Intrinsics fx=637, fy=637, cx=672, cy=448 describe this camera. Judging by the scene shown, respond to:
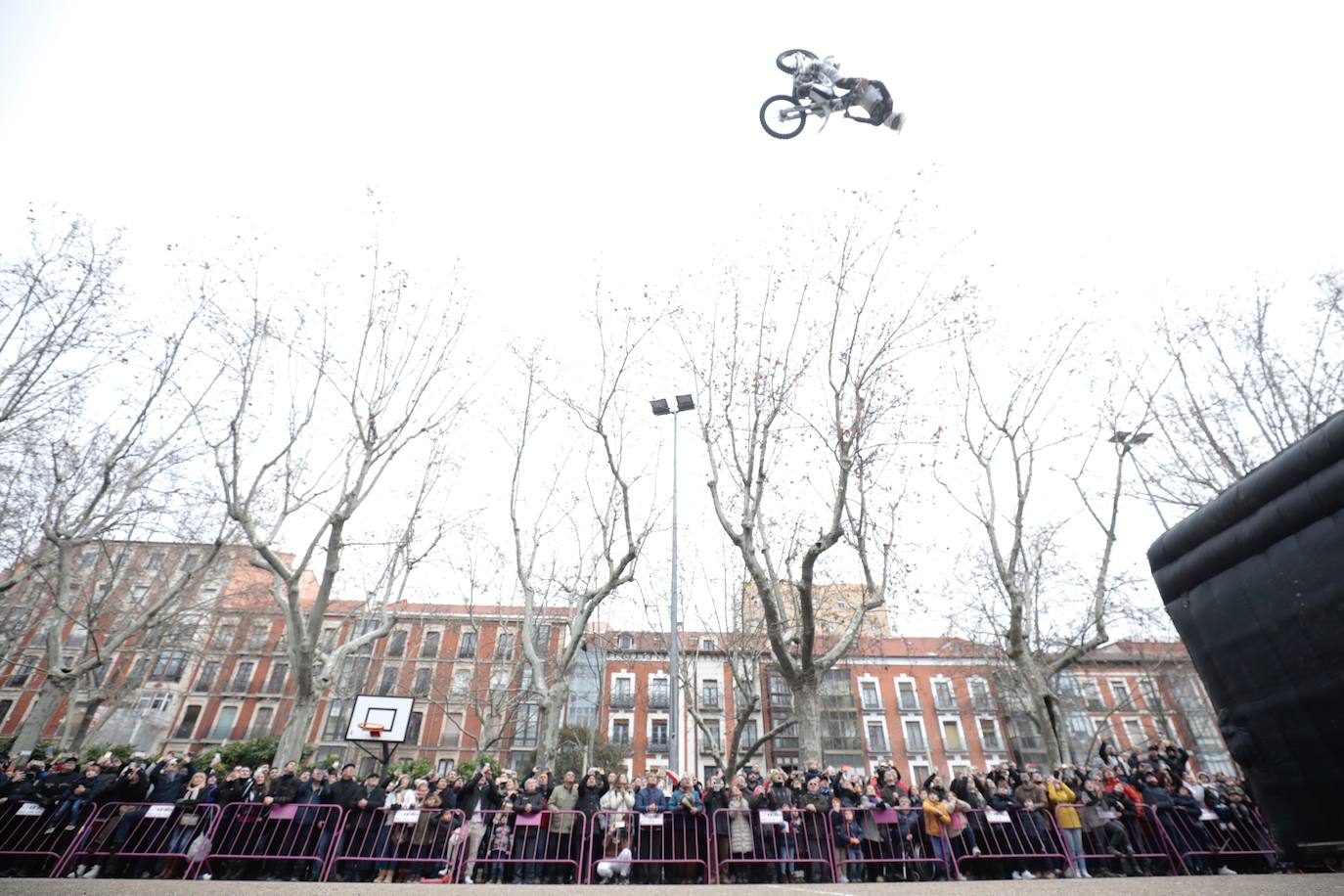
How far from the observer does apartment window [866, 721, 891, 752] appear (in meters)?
38.1

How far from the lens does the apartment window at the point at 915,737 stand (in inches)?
1501

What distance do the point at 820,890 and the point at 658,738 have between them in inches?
1359

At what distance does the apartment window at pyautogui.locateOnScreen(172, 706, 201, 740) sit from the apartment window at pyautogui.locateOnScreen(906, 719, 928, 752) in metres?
42.3

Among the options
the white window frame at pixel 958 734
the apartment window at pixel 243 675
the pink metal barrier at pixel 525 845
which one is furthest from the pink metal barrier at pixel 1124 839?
the apartment window at pixel 243 675

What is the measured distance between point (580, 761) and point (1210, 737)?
116 feet

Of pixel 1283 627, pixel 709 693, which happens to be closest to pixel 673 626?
pixel 1283 627

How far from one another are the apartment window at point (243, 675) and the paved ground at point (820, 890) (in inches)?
1548

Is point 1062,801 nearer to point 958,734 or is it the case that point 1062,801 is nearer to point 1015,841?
point 1015,841

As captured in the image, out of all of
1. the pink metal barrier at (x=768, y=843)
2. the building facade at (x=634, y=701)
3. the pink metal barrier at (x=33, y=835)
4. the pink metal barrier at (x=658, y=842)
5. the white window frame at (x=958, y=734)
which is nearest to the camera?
the pink metal barrier at (x=33, y=835)

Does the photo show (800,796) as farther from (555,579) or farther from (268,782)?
(555,579)

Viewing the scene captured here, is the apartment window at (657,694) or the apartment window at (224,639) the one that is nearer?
the apartment window at (224,639)

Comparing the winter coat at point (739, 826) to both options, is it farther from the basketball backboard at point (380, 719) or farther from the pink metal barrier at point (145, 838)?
the basketball backboard at point (380, 719)

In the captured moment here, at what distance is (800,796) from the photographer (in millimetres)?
9281

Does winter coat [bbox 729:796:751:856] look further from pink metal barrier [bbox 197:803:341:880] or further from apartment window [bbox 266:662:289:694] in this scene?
apartment window [bbox 266:662:289:694]
